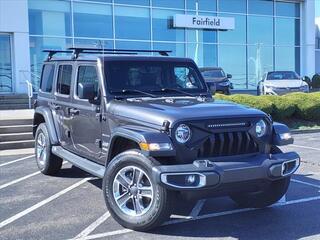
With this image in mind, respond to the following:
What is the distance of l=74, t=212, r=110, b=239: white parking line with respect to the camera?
211 inches

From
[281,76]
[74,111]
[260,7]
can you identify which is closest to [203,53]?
[260,7]

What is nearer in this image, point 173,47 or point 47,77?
point 47,77

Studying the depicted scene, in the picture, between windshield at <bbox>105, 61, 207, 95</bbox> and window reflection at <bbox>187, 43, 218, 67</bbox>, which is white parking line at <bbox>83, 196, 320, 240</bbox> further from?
window reflection at <bbox>187, 43, 218, 67</bbox>

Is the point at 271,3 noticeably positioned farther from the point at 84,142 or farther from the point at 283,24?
the point at 84,142

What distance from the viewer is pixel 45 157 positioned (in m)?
8.30

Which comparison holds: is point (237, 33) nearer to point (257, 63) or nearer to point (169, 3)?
point (257, 63)

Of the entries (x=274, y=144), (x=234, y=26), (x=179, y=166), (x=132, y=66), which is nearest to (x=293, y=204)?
(x=274, y=144)

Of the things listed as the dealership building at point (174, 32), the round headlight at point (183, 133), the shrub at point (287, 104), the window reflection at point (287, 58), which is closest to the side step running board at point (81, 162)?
the round headlight at point (183, 133)

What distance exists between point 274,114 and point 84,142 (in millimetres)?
9146

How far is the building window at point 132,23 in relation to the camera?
82.4 ft

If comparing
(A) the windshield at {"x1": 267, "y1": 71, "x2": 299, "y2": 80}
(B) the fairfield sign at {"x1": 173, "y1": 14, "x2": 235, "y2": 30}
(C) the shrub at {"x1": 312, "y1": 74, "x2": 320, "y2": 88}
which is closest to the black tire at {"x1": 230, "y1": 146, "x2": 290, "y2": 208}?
(A) the windshield at {"x1": 267, "y1": 71, "x2": 299, "y2": 80}

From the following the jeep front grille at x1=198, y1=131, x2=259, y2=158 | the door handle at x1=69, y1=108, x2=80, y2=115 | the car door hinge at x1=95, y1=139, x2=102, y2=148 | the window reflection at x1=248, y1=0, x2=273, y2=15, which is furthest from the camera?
the window reflection at x1=248, y1=0, x2=273, y2=15

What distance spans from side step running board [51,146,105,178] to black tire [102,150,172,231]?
49 centimetres

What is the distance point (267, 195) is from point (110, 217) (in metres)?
1.86
